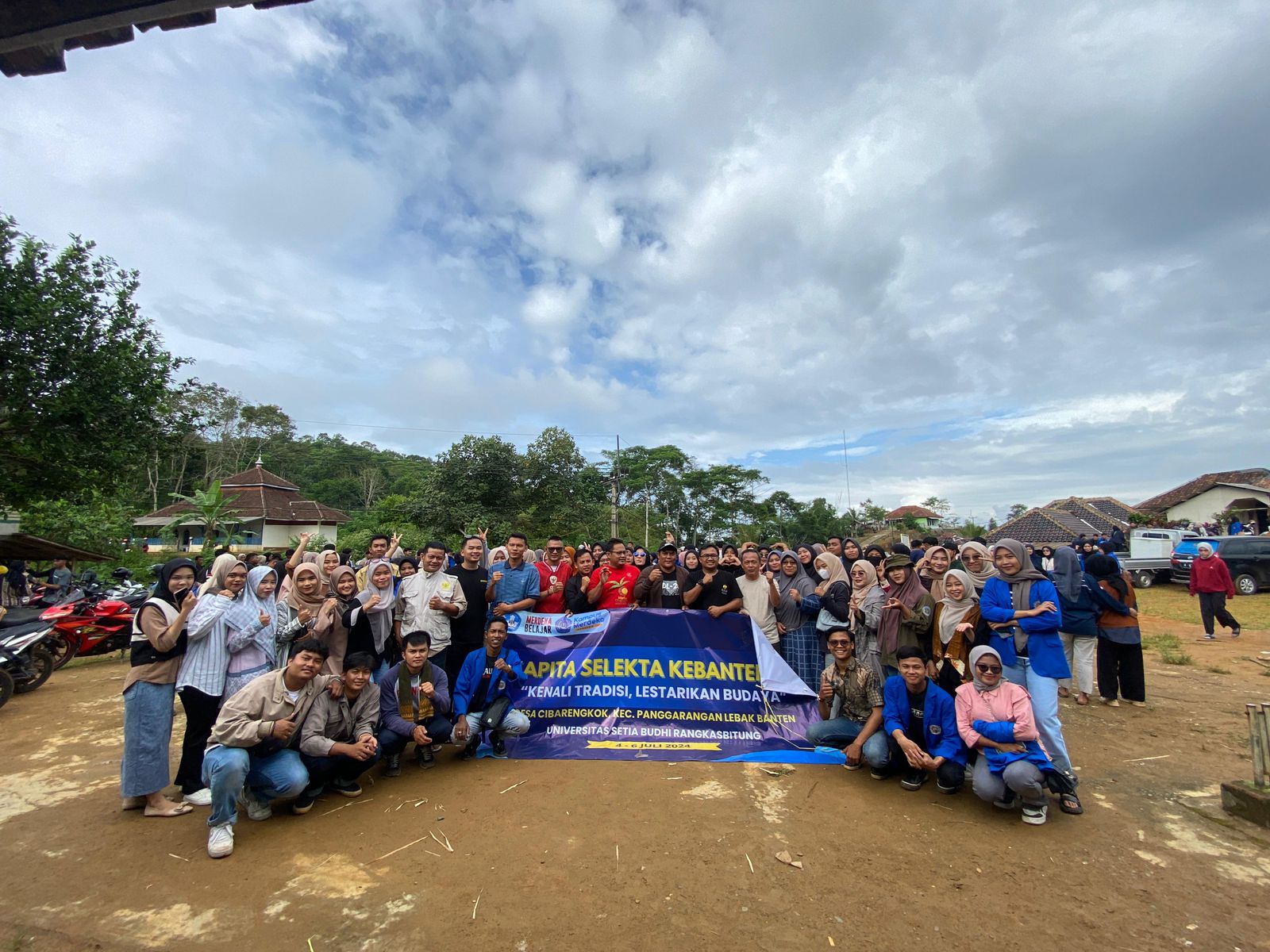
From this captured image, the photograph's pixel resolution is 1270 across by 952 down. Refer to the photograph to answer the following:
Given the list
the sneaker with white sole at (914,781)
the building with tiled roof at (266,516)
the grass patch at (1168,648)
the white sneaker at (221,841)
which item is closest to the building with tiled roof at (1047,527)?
the grass patch at (1168,648)

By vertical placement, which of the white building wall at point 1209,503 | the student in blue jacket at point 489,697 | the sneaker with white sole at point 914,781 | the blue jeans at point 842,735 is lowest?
the sneaker with white sole at point 914,781

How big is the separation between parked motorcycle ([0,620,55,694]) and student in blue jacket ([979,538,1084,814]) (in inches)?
368

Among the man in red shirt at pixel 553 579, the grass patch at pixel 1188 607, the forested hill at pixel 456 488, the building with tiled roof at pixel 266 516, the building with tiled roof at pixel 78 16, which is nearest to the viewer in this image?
the building with tiled roof at pixel 78 16

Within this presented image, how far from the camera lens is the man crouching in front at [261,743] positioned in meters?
3.27

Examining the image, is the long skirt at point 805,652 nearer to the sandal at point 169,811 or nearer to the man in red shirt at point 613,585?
the man in red shirt at point 613,585

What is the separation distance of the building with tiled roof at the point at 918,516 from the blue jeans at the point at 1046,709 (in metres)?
49.7

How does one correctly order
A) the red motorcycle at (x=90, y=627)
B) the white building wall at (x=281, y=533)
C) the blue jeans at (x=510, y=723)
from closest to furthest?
the blue jeans at (x=510, y=723)
the red motorcycle at (x=90, y=627)
the white building wall at (x=281, y=533)

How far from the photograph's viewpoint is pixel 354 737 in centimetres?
387

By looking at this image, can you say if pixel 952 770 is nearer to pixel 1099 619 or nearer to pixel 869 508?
pixel 1099 619

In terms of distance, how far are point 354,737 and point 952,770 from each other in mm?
3982

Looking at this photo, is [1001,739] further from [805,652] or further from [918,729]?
[805,652]

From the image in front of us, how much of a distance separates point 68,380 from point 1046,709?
14.5 meters

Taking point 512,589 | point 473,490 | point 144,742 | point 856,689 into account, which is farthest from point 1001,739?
point 473,490

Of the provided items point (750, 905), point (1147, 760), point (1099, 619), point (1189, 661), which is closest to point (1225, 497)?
point (1189, 661)
